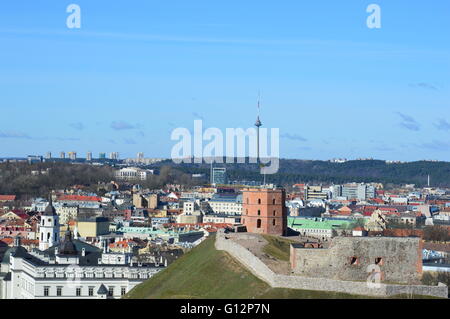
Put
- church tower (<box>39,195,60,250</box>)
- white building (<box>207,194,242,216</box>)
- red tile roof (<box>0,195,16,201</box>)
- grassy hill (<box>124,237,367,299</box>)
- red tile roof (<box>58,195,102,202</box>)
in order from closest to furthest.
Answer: grassy hill (<box>124,237,367,299</box>)
church tower (<box>39,195,60,250</box>)
red tile roof (<box>58,195,102,202</box>)
white building (<box>207,194,242,216</box>)
red tile roof (<box>0,195,16,201</box>)

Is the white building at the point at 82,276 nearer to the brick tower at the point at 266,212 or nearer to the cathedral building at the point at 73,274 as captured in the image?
the cathedral building at the point at 73,274

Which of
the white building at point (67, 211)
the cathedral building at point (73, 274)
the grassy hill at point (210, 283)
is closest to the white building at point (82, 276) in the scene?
the cathedral building at point (73, 274)

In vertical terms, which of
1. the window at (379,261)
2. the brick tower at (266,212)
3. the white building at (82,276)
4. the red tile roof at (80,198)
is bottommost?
the white building at (82,276)

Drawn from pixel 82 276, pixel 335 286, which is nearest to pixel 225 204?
pixel 82 276

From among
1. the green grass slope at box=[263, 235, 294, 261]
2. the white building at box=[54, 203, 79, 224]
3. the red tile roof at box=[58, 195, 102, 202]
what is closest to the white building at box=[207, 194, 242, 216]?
the red tile roof at box=[58, 195, 102, 202]

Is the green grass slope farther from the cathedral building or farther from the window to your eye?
the cathedral building
